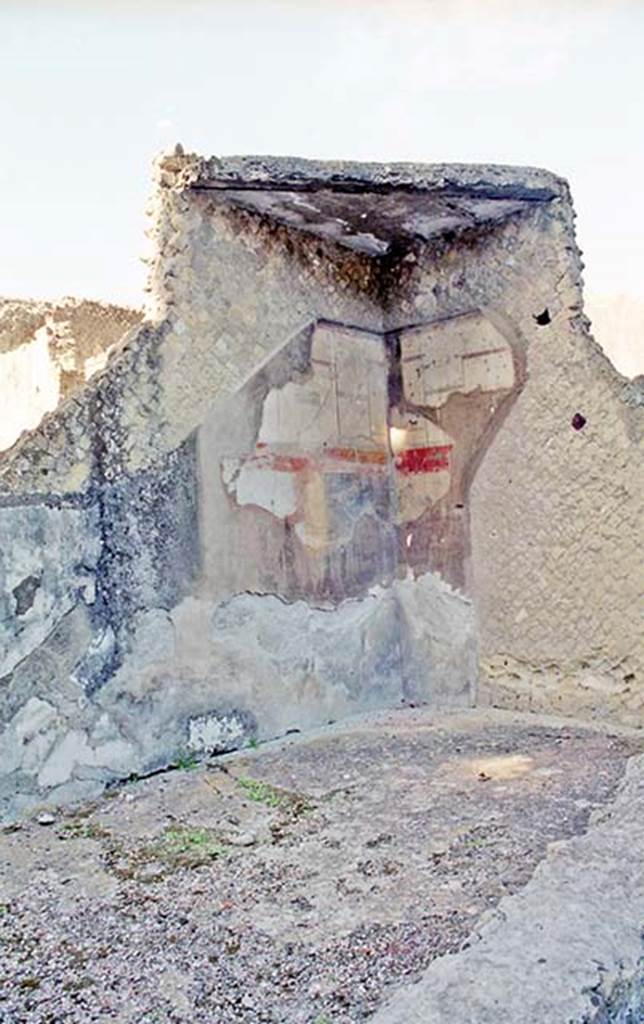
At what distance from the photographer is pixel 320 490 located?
461 cm

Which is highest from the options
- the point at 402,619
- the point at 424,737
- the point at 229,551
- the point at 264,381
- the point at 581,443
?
the point at 264,381

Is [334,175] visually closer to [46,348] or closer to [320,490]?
[320,490]

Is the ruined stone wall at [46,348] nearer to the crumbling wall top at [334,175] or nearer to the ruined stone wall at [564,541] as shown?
the crumbling wall top at [334,175]

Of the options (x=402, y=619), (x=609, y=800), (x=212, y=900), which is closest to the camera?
(x=212, y=900)

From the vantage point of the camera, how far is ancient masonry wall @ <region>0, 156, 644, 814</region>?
3.54 m

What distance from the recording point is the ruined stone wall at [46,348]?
5.66 metres

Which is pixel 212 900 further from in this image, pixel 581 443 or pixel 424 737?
pixel 581 443

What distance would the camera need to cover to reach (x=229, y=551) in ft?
13.5

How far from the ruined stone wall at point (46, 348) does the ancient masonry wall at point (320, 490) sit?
4.77 feet

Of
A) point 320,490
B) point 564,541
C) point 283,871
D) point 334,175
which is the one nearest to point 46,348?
point 320,490

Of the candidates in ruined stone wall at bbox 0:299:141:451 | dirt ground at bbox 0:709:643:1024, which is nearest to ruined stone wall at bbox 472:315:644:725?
dirt ground at bbox 0:709:643:1024

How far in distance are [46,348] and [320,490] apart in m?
2.31

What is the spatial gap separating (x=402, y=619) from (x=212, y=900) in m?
2.63

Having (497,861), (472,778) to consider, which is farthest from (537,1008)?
(472,778)
